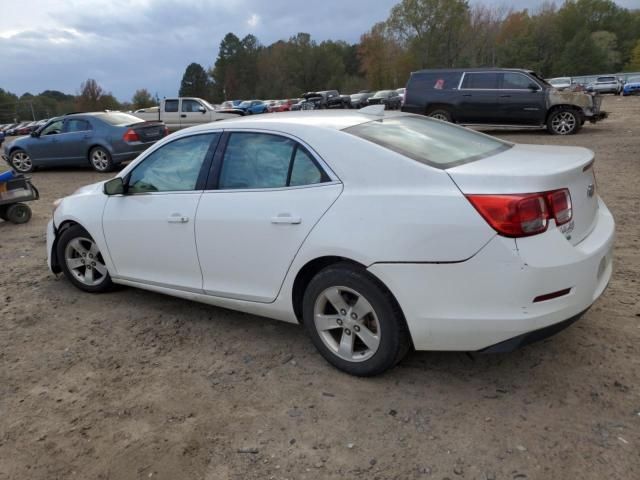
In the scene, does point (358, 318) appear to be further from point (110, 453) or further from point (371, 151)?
point (110, 453)

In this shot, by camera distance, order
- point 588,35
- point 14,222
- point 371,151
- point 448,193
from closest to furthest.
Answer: point 448,193 < point 371,151 < point 14,222 < point 588,35

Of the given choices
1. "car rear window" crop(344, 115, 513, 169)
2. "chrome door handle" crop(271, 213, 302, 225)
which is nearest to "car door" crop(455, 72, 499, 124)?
"car rear window" crop(344, 115, 513, 169)

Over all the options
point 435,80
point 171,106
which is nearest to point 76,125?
point 171,106

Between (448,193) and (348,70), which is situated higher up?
(348,70)

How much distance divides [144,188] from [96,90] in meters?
93.7

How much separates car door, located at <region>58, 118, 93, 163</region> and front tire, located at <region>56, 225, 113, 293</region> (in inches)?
345

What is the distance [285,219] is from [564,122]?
13.7 m

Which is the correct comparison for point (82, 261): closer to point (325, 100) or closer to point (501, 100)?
point (501, 100)

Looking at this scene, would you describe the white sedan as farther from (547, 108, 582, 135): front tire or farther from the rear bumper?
(547, 108, 582, 135): front tire

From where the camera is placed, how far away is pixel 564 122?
14523 millimetres

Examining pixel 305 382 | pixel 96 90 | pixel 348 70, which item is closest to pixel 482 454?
pixel 305 382

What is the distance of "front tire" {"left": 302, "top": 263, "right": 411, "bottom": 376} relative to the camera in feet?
9.32

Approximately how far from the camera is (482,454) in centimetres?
245

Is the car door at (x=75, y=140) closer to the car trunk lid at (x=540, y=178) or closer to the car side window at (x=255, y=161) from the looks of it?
the car side window at (x=255, y=161)
